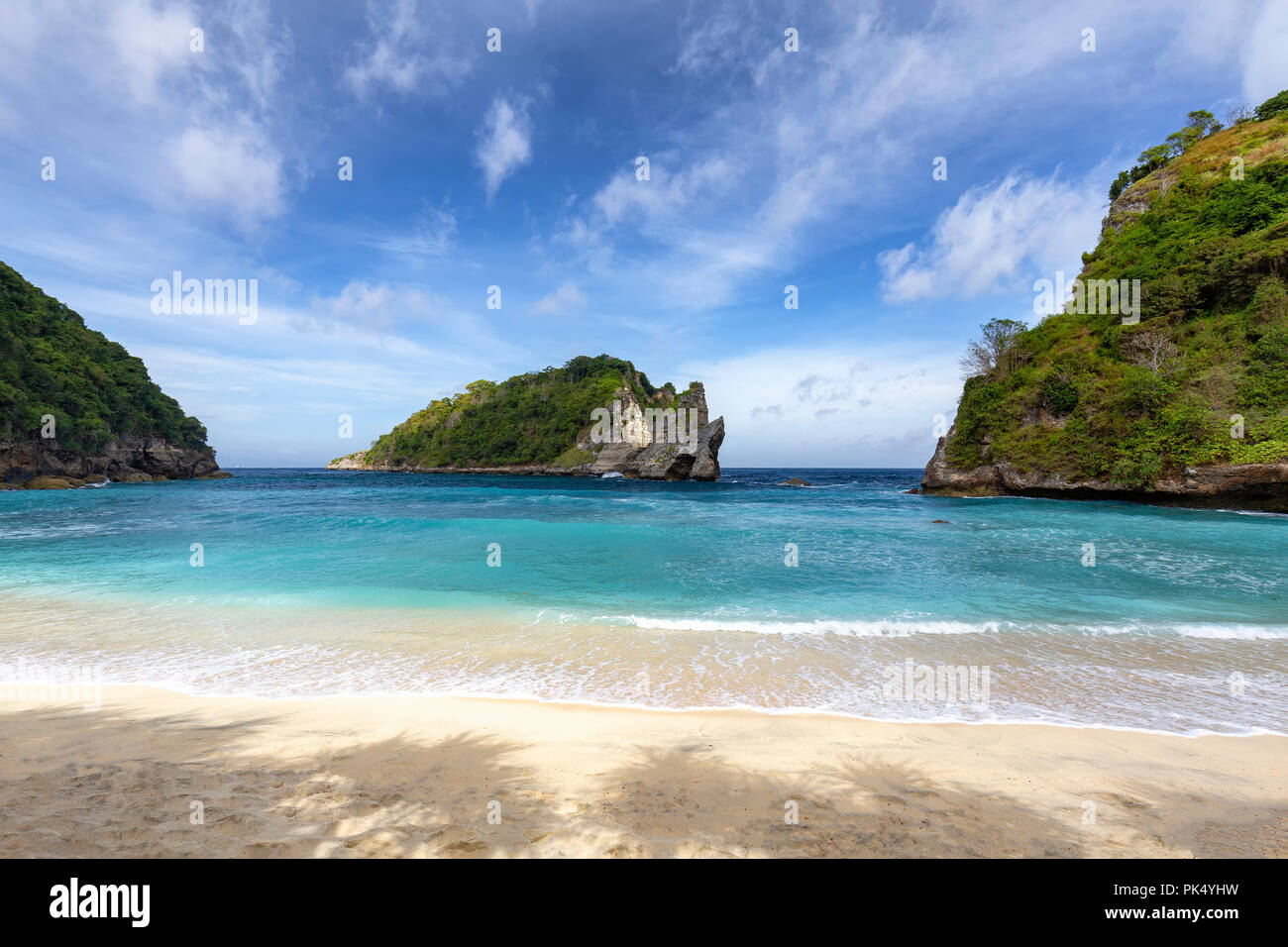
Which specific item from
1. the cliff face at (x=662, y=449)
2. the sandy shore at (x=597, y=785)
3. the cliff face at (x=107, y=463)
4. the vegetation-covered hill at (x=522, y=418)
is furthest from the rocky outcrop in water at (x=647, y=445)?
the sandy shore at (x=597, y=785)

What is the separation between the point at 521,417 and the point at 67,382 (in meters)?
62.0

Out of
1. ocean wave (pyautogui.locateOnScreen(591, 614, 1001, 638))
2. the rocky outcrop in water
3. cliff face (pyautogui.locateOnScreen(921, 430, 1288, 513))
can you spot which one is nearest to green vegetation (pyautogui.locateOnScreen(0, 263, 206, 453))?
the rocky outcrop in water

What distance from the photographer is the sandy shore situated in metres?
2.89

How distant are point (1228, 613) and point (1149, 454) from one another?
986 inches

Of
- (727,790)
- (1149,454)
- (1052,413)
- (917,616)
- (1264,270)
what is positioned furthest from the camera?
(1052,413)

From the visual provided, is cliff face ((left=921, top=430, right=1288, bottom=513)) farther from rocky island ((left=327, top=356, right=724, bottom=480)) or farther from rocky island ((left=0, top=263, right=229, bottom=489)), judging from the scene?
rocky island ((left=0, top=263, right=229, bottom=489))

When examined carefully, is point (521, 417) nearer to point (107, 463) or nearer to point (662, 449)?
point (662, 449)

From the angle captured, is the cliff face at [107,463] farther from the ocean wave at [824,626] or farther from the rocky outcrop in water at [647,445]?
the ocean wave at [824,626]

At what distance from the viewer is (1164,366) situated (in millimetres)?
29906

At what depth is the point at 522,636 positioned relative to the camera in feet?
26.3

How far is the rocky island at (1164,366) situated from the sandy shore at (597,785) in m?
32.0
